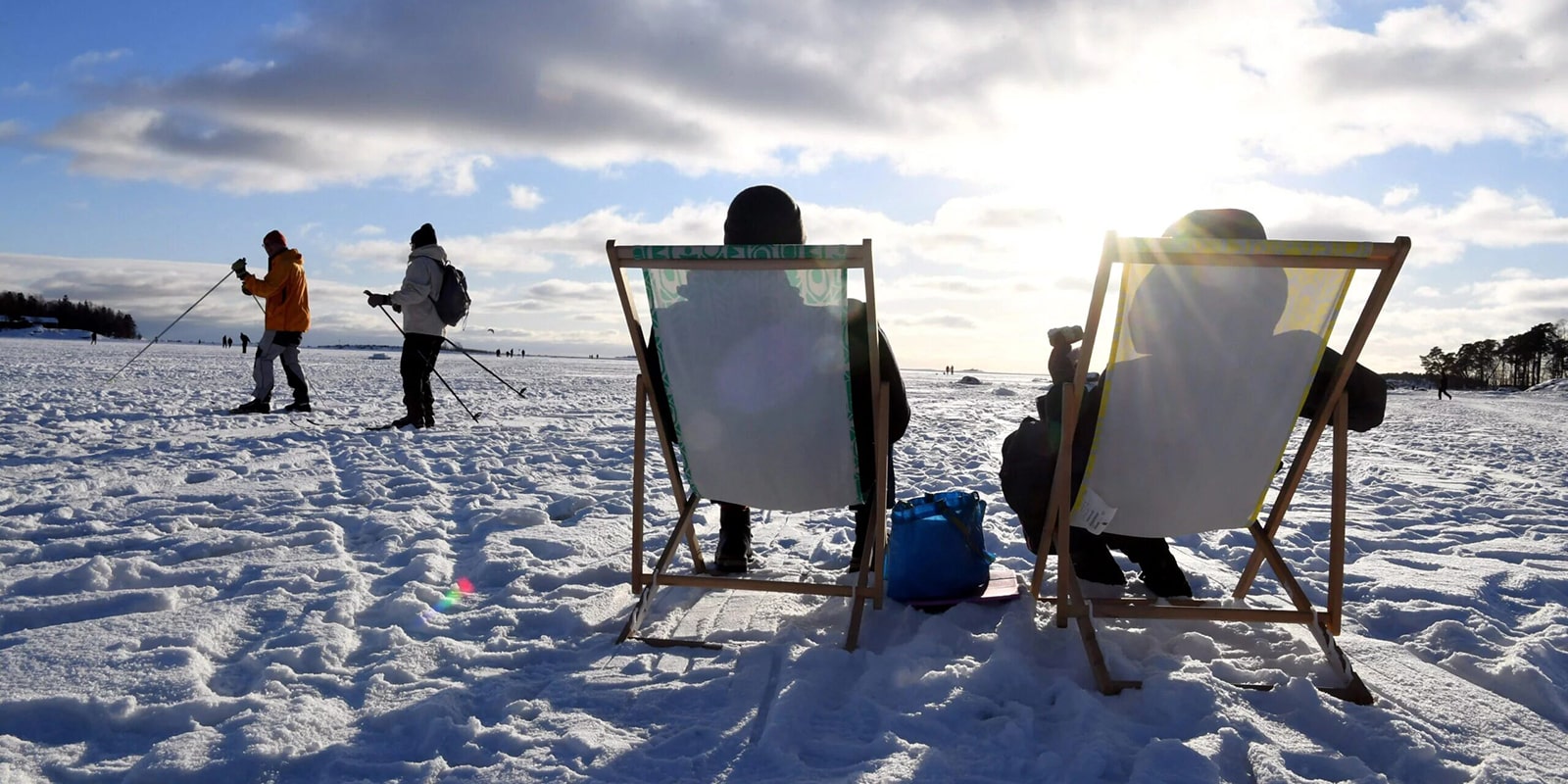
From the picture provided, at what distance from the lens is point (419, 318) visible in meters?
7.48

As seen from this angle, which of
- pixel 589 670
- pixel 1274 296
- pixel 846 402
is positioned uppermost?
pixel 1274 296

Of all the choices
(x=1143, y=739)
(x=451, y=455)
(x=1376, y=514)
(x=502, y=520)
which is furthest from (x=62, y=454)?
(x=1376, y=514)

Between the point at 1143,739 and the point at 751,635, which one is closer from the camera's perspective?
the point at 1143,739

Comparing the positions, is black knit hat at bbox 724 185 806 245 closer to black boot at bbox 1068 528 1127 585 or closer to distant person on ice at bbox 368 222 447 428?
black boot at bbox 1068 528 1127 585

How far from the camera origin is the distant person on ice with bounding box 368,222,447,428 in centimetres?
730

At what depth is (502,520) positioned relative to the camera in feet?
13.0

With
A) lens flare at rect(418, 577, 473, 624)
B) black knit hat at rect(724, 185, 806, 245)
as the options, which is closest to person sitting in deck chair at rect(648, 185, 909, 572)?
black knit hat at rect(724, 185, 806, 245)

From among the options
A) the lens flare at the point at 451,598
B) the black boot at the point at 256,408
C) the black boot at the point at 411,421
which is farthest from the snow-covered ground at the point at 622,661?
the black boot at the point at 256,408

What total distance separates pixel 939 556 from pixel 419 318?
6.14 metres

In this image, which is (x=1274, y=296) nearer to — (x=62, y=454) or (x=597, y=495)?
(x=597, y=495)

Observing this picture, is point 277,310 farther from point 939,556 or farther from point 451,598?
point 939,556

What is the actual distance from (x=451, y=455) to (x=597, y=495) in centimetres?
172

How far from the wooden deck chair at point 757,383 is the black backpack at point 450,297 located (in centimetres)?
539

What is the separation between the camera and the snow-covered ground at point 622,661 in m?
1.78
